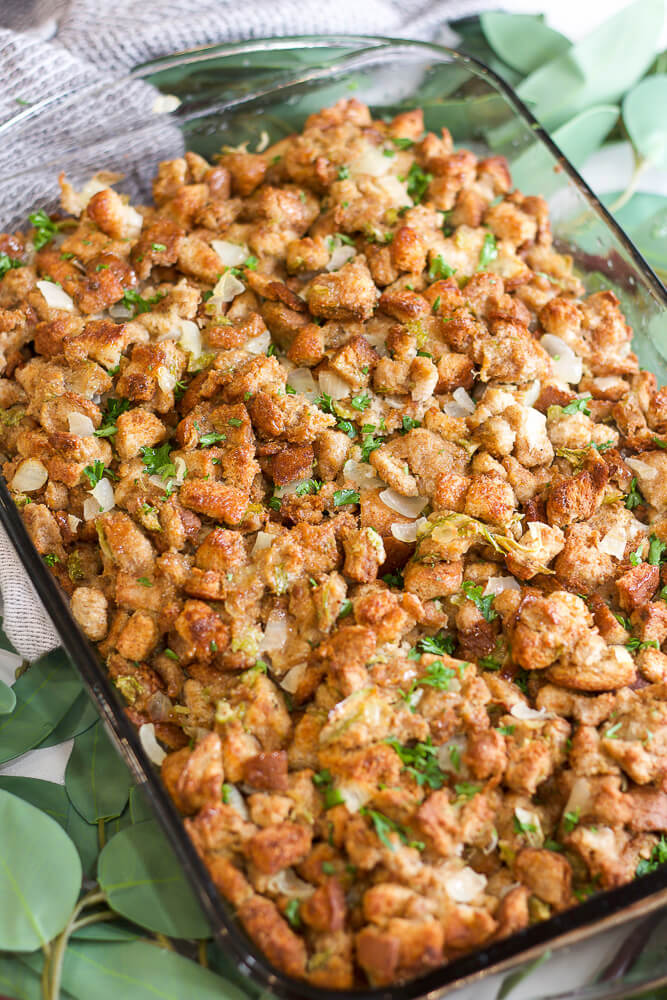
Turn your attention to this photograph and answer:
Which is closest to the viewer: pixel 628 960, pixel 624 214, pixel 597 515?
pixel 628 960

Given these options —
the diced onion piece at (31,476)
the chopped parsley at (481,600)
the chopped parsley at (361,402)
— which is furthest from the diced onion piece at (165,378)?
the chopped parsley at (481,600)

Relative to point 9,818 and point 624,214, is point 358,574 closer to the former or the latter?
point 9,818

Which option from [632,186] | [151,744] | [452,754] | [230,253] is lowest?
[452,754]

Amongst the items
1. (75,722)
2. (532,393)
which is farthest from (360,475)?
(75,722)

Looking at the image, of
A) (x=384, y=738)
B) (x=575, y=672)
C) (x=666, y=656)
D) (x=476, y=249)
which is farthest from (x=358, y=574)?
(x=476, y=249)

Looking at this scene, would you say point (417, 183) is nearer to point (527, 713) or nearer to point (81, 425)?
point (81, 425)

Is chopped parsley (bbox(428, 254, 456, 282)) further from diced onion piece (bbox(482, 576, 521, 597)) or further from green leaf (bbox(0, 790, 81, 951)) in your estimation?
green leaf (bbox(0, 790, 81, 951))

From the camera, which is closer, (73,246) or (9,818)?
(9,818)
